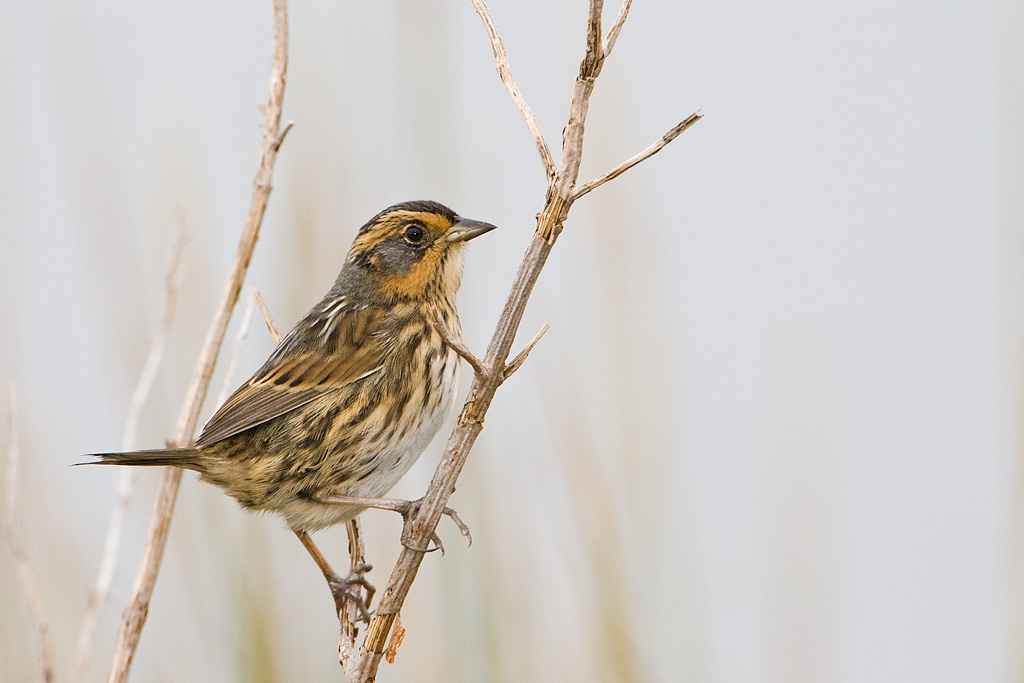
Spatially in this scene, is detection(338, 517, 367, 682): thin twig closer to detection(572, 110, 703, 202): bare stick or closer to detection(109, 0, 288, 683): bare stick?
detection(109, 0, 288, 683): bare stick

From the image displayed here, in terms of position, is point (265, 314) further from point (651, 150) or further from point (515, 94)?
point (651, 150)

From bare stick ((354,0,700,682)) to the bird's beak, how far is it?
127 cm

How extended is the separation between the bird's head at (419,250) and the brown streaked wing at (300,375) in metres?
0.18

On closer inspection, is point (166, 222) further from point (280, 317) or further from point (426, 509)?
point (426, 509)

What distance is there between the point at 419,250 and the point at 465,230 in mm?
184

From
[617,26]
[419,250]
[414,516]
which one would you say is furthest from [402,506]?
[617,26]

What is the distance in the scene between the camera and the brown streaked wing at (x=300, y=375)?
319cm

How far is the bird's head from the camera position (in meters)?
3.56

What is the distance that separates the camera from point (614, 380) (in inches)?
150

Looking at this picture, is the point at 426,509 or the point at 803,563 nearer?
the point at 426,509

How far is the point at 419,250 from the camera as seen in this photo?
3.58 m

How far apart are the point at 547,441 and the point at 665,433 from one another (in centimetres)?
44

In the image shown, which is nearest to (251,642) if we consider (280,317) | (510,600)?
(510,600)

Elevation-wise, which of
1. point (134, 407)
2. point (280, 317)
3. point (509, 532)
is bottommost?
point (509, 532)
